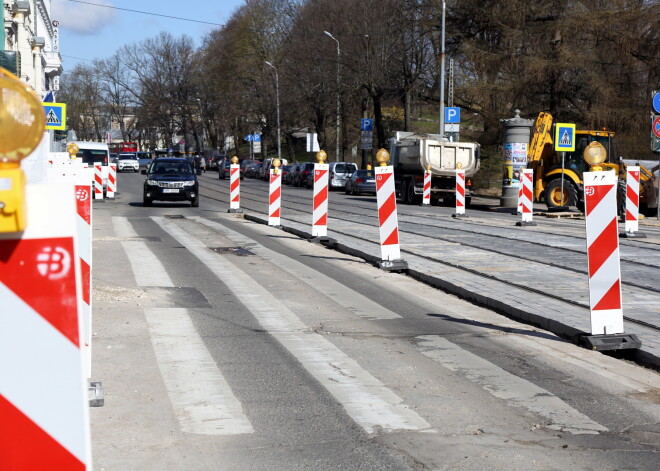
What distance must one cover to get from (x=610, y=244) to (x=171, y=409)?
418 cm

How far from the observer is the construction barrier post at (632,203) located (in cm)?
1858

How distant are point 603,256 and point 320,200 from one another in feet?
30.7

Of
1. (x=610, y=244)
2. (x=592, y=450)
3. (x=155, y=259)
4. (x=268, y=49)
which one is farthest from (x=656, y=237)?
(x=268, y=49)

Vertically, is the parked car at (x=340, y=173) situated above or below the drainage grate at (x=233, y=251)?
above

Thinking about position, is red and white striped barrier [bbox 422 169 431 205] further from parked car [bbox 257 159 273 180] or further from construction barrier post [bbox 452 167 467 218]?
parked car [bbox 257 159 273 180]

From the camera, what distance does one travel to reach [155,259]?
1359 centimetres

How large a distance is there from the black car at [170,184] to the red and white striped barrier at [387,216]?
57.7 ft

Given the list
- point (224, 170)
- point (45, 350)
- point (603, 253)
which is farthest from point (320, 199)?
point (224, 170)

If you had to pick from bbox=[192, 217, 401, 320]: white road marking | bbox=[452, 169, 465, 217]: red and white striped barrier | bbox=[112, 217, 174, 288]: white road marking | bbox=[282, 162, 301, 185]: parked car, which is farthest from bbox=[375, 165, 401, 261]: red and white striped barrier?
bbox=[282, 162, 301, 185]: parked car

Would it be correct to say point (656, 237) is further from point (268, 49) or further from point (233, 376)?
point (268, 49)

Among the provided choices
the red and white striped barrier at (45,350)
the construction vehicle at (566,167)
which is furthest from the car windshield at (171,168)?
the red and white striped barrier at (45,350)

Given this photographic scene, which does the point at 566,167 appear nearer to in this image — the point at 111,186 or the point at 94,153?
the point at 111,186

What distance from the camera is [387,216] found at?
12758 millimetres

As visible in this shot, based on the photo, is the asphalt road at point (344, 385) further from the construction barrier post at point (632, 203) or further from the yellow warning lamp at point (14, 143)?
the construction barrier post at point (632, 203)
